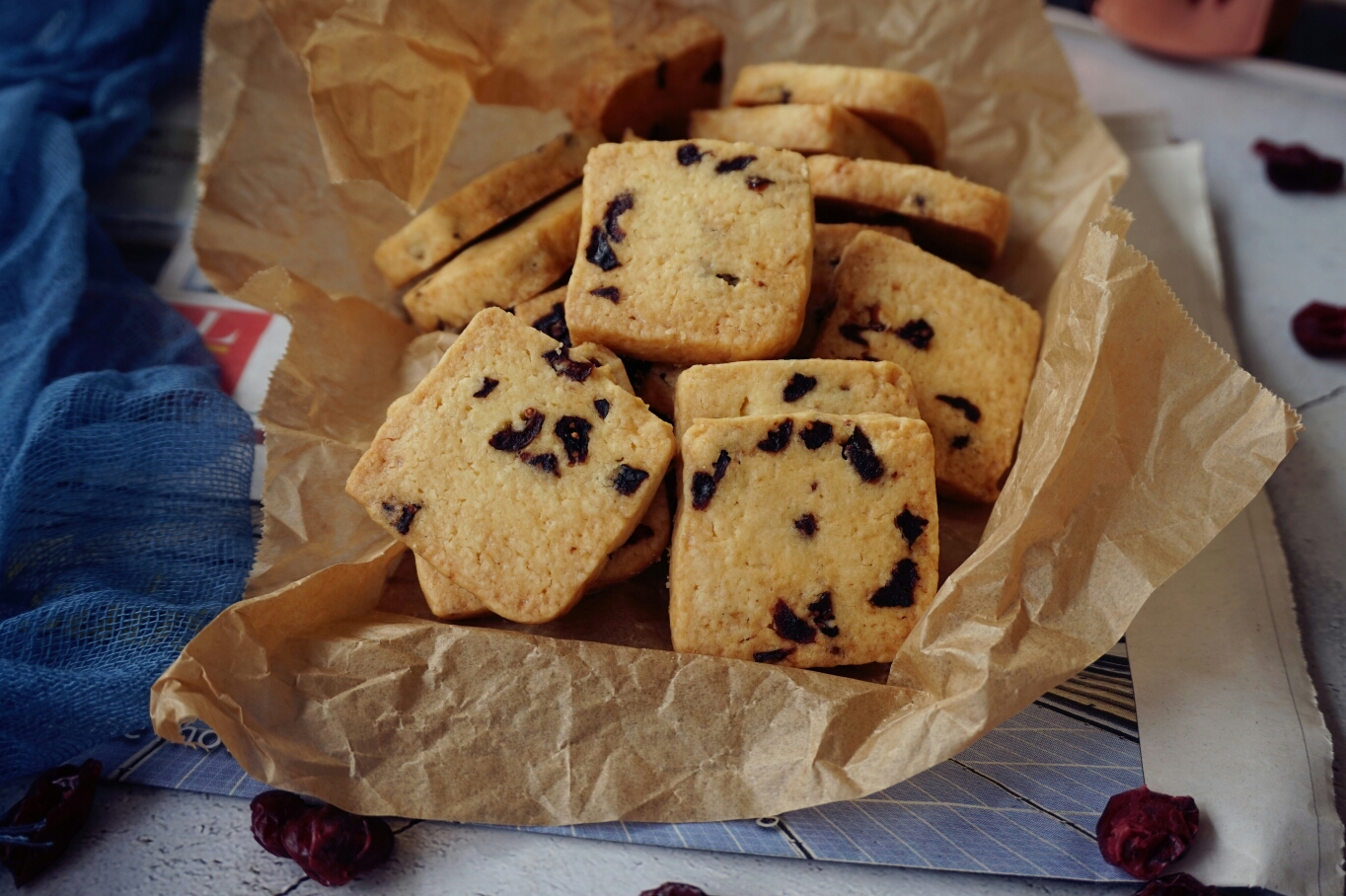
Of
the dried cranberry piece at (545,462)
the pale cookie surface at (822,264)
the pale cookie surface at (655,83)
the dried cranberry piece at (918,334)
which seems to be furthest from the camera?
the pale cookie surface at (655,83)

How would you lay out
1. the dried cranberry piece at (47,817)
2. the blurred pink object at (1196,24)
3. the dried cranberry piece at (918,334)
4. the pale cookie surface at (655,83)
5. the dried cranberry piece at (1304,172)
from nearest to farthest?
1. the dried cranberry piece at (47,817)
2. the dried cranberry piece at (918,334)
3. the pale cookie surface at (655,83)
4. the dried cranberry piece at (1304,172)
5. the blurred pink object at (1196,24)

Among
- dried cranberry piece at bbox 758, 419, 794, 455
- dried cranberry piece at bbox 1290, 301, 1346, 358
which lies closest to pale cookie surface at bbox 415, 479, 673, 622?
dried cranberry piece at bbox 758, 419, 794, 455

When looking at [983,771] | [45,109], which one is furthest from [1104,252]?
[45,109]

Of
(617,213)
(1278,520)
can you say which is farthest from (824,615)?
(1278,520)

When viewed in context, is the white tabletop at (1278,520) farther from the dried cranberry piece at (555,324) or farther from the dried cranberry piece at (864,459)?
the dried cranberry piece at (555,324)

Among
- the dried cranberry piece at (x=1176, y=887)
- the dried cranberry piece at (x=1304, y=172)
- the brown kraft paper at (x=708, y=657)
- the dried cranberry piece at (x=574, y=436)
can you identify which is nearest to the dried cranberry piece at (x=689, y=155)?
the dried cranberry piece at (x=574, y=436)

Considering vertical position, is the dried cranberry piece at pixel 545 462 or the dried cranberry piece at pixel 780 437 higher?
the dried cranberry piece at pixel 780 437

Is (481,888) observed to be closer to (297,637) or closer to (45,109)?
(297,637)
